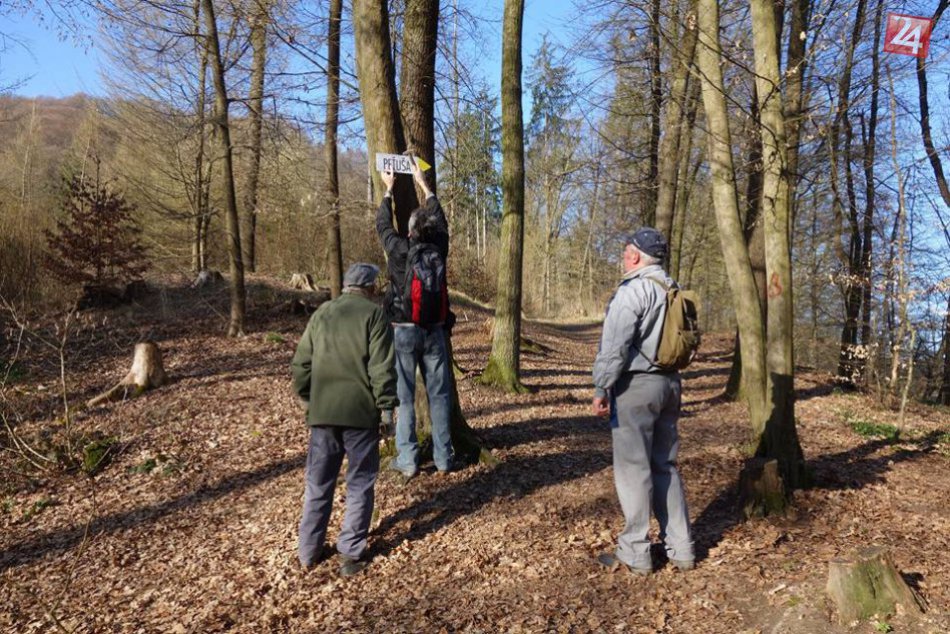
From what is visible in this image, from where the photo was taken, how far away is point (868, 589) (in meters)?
3.23

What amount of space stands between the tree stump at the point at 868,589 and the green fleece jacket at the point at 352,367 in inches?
109

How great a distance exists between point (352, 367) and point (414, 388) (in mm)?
1282

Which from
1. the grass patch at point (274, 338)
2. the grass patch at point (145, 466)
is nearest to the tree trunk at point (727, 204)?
the grass patch at point (145, 466)

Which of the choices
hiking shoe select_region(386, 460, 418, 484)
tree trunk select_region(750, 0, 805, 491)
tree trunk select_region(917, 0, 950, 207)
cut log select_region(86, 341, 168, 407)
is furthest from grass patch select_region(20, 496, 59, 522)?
tree trunk select_region(917, 0, 950, 207)

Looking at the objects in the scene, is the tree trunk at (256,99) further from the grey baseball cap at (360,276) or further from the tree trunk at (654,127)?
the tree trunk at (654,127)

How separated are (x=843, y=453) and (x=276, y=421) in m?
6.62

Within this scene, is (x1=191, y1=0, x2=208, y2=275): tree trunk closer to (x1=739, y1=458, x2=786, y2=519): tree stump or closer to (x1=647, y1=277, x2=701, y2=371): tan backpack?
(x1=647, y1=277, x2=701, y2=371): tan backpack

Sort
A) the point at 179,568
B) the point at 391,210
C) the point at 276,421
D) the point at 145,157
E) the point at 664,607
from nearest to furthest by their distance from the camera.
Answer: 1. the point at 664,607
2. the point at 179,568
3. the point at 391,210
4. the point at 276,421
5. the point at 145,157

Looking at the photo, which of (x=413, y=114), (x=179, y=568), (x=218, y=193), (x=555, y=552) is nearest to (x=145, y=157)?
(x=218, y=193)

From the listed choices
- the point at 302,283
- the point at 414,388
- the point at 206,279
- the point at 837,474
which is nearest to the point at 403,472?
the point at 414,388

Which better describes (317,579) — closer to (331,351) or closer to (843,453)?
(331,351)

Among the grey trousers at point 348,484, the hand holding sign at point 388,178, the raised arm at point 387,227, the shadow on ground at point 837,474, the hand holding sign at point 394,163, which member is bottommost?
the shadow on ground at point 837,474

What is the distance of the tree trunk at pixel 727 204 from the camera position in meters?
6.14

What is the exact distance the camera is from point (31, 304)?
12.5m
